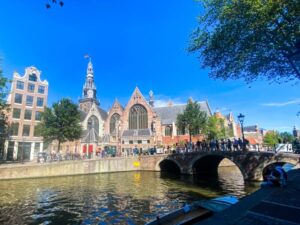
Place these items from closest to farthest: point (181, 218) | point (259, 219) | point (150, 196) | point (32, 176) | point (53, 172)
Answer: point (259, 219), point (181, 218), point (150, 196), point (32, 176), point (53, 172)

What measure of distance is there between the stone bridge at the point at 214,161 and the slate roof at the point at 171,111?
66.0ft

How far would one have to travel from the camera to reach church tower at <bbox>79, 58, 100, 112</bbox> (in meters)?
69.4

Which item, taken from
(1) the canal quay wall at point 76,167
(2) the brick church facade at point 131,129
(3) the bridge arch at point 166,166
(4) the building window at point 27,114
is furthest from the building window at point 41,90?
(3) the bridge arch at point 166,166

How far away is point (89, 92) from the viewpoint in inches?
2763

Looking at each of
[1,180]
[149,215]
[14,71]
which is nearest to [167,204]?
[149,215]

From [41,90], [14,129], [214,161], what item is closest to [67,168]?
[14,129]

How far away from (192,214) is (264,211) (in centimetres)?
226

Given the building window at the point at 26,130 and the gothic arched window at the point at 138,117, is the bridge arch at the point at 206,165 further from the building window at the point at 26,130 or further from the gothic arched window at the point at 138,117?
the building window at the point at 26,130

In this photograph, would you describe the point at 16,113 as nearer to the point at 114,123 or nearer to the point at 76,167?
the point at 76,167

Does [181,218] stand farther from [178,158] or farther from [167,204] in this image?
[178,158]

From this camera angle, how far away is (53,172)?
Answer: 29.2m

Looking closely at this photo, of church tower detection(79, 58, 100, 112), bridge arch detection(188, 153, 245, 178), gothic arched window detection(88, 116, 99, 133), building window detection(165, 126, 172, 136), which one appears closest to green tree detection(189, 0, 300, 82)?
bridge arch detection(188, 153, 245, 178)

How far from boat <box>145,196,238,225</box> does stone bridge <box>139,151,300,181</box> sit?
15792 mm

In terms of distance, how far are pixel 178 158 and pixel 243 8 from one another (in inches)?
986
